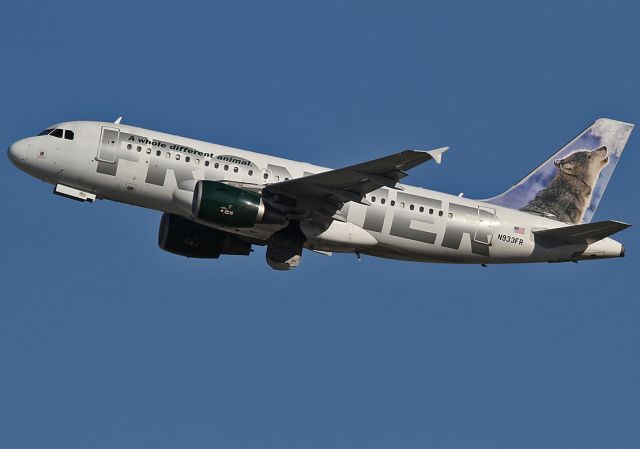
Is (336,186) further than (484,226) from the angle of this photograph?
No

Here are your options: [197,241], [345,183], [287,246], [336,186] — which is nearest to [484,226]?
[345,183]

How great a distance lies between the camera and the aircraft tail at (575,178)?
58.3m

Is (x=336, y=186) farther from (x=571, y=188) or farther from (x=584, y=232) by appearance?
(x=571, y=188)

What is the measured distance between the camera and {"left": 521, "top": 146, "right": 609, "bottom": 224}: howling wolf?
192ft

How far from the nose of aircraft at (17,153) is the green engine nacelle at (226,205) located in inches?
304

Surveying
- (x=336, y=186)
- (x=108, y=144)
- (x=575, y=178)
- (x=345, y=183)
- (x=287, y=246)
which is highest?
(x=575, y=178)

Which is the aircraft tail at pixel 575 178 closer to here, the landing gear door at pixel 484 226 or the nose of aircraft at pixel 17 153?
the landing gear door at pixel 484 226

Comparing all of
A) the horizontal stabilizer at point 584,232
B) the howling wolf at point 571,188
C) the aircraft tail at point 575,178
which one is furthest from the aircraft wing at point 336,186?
the howling wolf at point 571,188

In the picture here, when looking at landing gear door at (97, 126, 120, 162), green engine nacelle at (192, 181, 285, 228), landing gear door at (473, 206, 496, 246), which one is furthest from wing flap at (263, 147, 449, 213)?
landing gear door at (97, 126, 120, 162)

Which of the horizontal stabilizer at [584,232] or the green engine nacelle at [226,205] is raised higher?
the horizontal stabilizer at [584,232]

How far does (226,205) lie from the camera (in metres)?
50.1

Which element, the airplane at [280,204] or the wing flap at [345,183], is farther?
the airplane at [280,204]

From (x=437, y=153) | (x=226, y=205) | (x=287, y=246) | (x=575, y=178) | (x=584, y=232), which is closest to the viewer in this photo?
(x=437, y=153)

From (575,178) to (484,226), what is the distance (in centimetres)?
709
